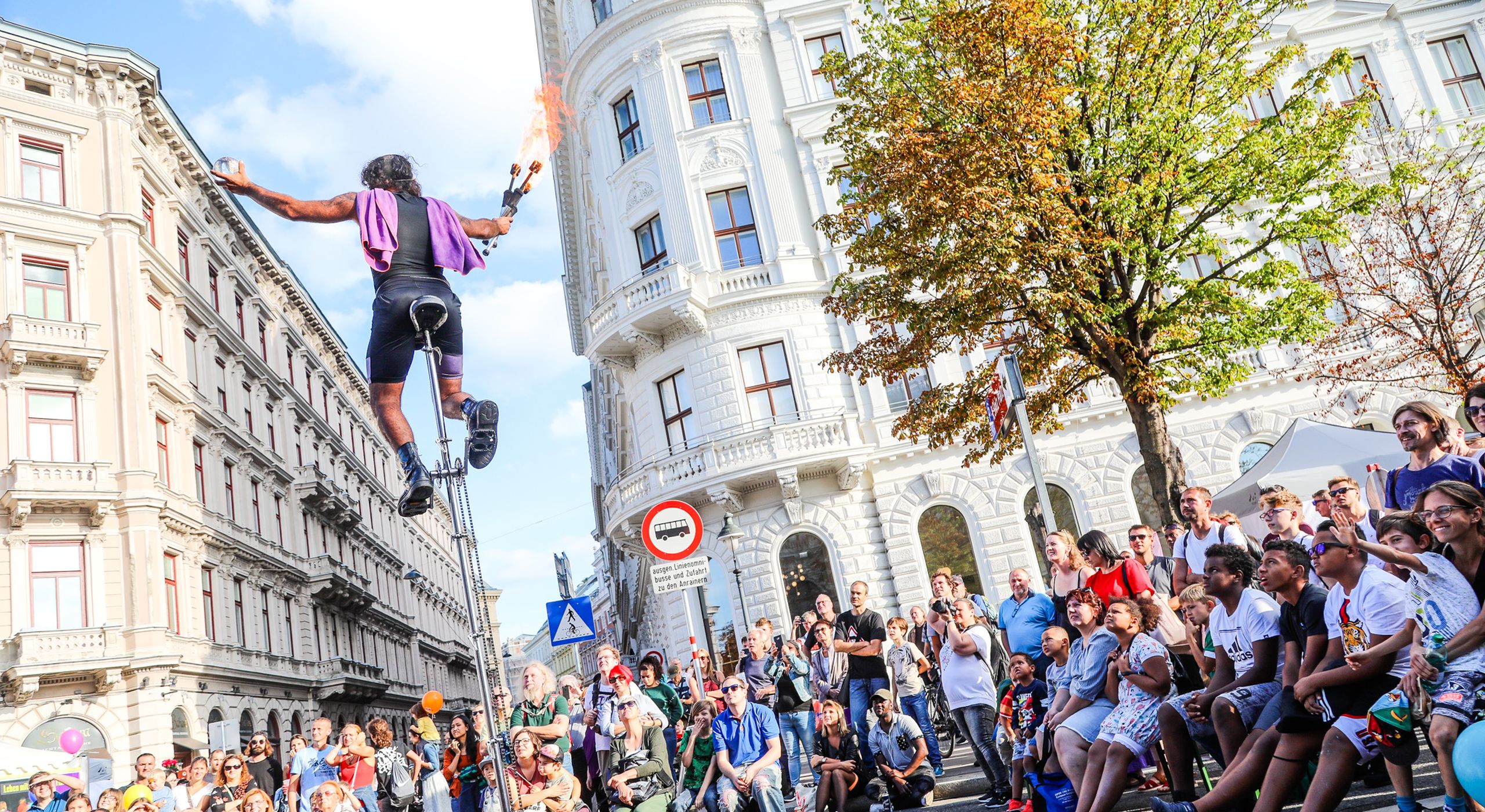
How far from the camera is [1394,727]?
475 cm

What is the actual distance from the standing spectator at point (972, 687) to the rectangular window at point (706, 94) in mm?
19278

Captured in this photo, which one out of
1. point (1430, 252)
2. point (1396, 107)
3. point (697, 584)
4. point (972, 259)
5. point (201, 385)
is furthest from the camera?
point (201, 385)

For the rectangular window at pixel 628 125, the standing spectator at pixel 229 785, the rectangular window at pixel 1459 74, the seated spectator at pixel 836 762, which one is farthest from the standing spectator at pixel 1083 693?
the rectangular window at pixel 1459 74

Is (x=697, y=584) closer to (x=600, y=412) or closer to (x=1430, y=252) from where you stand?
(x=1430, y=252)

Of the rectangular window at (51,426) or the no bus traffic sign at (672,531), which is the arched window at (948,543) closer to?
the no bus traffic sign at (672,531)

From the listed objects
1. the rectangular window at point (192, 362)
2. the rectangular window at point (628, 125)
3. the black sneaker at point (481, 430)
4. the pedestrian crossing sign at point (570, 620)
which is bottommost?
the pedestrian crossing sign at point (570, 620)

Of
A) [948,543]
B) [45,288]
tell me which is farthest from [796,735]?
[45,288]

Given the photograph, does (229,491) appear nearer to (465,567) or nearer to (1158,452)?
(1158,452)

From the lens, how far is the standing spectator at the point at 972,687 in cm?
874

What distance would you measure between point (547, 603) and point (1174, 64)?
11.9 meters

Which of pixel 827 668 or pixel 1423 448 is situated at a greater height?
Result: pixel 1423 448

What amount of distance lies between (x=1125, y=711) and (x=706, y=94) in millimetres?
22359

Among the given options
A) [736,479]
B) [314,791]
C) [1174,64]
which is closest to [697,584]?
[314,791]

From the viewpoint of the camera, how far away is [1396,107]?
26.2 m
